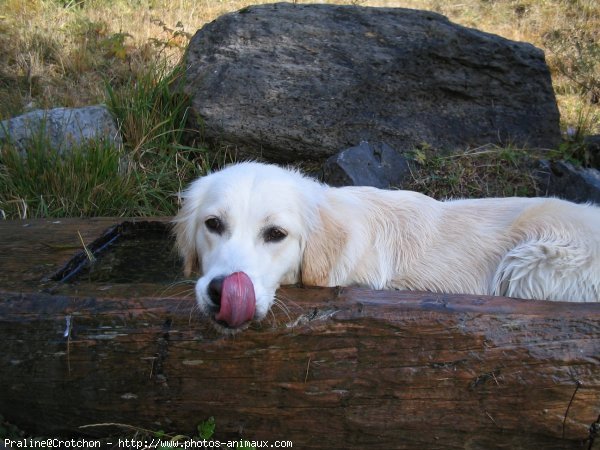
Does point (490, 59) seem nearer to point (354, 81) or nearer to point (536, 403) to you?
point (354, 81)

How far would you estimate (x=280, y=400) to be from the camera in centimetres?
221

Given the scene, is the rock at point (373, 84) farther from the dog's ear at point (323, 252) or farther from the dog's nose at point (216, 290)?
the dog's nose at point (216, 290)

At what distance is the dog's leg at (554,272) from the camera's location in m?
2.83

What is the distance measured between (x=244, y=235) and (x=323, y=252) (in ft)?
1.61

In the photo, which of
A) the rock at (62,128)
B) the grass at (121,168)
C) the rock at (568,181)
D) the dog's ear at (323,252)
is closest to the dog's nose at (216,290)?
the dog's ear at (323,252)

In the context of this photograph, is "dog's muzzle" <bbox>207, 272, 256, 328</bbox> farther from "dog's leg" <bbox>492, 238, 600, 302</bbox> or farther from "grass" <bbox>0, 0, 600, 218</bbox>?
"grass" <bbox>0, 0, 600, 218</bbox>

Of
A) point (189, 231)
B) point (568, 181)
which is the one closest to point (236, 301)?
point (189, 231)

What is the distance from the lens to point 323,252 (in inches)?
113

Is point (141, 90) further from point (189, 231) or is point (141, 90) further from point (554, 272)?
point (554, 272)

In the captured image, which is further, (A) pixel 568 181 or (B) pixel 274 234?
(A) pixel 568 181

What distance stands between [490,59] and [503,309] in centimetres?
423

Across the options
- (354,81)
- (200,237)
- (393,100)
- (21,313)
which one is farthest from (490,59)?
(21,313)

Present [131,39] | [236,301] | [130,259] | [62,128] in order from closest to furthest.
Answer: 1. [236,301]
2. [130,259]
3. [62,128]
4. [131,39]

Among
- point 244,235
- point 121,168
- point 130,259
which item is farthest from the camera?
point 121,168
